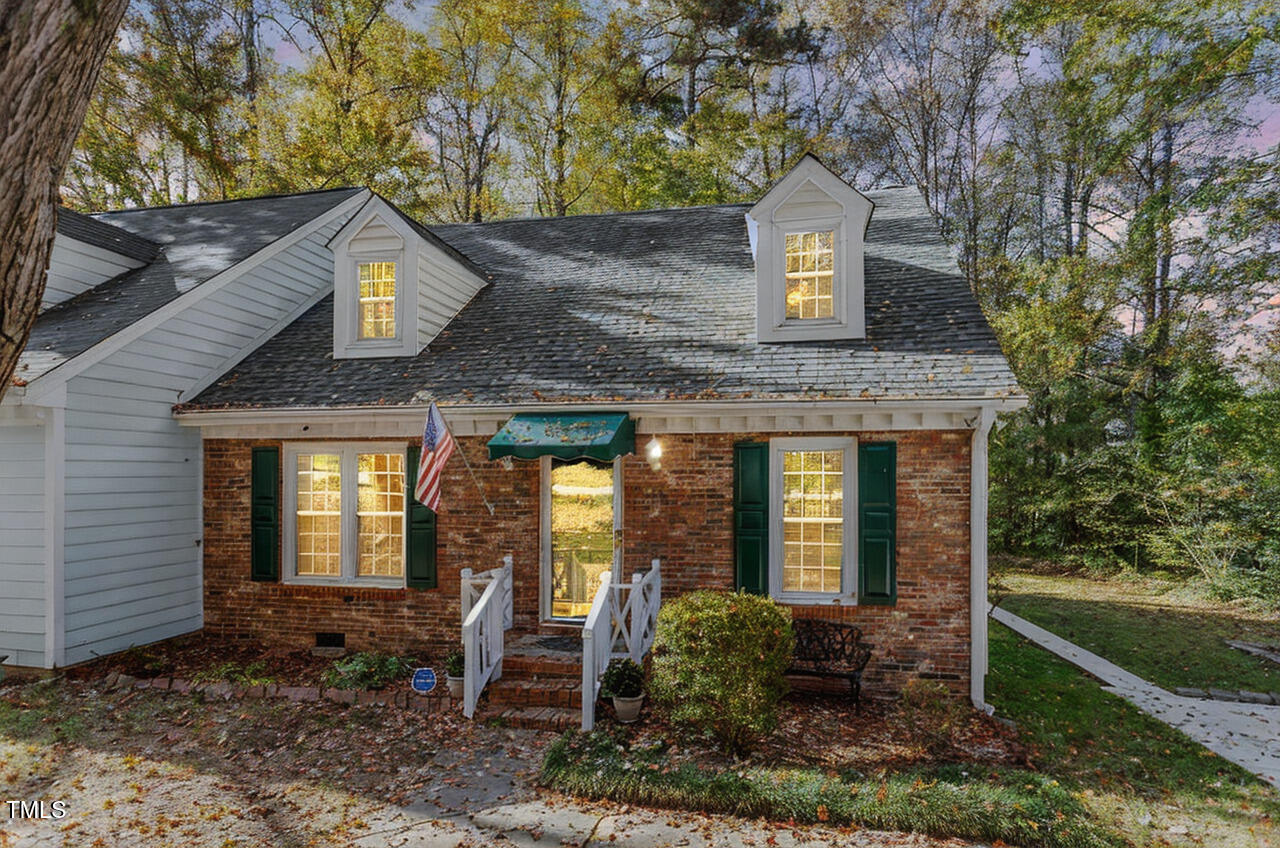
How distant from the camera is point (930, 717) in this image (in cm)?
605

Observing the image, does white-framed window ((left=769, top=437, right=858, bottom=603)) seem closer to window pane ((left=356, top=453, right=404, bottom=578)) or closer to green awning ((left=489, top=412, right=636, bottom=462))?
green awning ((left=489, top=412, right=636, bottom=462))

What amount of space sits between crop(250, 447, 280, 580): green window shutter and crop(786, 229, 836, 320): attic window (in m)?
7.49

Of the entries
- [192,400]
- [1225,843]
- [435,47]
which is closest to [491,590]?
[192,400]

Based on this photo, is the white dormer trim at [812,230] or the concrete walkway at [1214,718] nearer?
the concrete walkway at [1214,718]

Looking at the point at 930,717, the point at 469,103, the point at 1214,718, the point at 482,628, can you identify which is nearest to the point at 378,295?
the point at 482,628

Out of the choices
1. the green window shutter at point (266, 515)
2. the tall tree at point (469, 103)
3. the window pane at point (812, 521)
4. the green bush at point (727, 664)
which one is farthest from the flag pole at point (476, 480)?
the tall tree at point (469, 103)

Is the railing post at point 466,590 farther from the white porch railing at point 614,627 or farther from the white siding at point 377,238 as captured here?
the white siding at point 377,238

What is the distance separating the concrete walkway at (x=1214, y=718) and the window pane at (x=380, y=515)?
952 centimetres

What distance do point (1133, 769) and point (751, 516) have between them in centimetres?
426

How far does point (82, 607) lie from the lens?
308 inches

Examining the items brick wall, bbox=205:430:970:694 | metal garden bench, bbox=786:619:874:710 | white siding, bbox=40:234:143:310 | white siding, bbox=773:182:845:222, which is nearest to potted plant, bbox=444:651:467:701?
brick wall, bbox=205:430:970:694

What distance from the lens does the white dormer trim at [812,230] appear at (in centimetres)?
845

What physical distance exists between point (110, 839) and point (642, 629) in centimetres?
476

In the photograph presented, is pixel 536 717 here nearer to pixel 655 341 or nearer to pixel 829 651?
pixel 829 651
